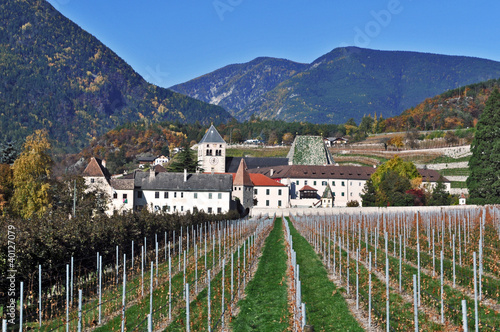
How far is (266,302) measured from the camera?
778 inches

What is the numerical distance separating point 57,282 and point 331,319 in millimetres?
11542

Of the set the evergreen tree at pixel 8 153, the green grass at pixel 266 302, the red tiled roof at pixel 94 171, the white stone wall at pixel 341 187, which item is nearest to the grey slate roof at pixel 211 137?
the white stone wall at pixel 341 187

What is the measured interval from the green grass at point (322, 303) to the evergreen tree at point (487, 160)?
42730mm

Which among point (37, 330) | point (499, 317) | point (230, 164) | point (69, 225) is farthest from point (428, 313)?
point (230, 164)

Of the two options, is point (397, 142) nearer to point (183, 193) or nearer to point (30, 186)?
point (183, 193)

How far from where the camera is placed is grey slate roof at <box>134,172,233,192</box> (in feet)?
281

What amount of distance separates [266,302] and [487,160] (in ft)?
174

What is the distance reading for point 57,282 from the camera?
2259cm

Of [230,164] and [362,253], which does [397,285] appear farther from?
[230,164]

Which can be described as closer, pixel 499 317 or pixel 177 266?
pixel 499 317

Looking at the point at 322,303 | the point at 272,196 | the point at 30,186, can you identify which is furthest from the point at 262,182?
the point at 322,303

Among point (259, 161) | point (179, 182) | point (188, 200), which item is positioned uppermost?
point (259, 161)

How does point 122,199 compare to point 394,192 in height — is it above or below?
below

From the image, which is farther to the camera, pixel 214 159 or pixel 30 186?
pixel 214 159
